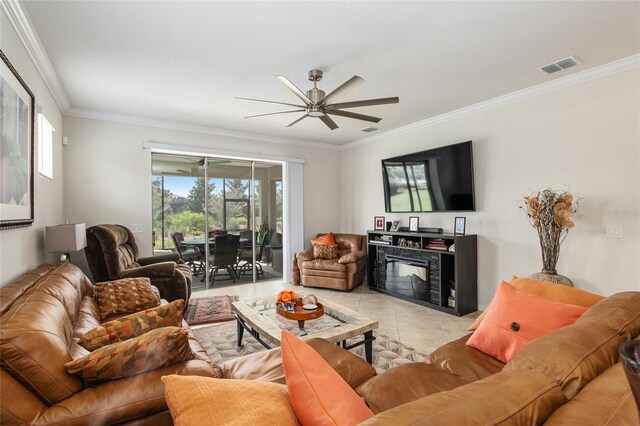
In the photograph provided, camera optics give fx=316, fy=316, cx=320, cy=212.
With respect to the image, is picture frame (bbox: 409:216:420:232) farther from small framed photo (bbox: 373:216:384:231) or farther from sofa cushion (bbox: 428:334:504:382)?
sofa cushion (bbox: 428:334:504:382)

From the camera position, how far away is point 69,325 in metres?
1.75

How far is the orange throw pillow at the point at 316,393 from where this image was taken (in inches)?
32.9

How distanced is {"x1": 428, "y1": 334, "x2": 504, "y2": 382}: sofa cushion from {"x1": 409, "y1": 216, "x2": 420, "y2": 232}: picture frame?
3014mm

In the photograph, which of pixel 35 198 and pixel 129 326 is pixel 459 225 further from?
pixel 35 198

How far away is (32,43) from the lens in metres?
2.49

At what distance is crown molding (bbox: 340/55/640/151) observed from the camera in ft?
9.76

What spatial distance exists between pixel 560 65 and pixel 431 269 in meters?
2.63

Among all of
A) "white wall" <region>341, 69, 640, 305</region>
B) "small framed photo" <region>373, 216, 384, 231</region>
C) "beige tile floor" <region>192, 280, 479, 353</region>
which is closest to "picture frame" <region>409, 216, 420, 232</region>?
"white wall" <region>341, 69, 640, 305</region>

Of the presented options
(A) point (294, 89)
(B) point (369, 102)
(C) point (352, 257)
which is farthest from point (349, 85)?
(C) point (352, 257)

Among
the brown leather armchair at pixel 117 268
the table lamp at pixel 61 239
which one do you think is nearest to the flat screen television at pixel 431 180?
the brown leather armchair at pixel 117 268

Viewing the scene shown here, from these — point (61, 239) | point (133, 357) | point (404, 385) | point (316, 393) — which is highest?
point (61, 239)

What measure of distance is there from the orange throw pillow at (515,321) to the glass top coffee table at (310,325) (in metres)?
0.85

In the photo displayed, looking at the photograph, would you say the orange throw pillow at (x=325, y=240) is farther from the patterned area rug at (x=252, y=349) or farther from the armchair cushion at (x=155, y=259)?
the patterned area rug at (x=252, y=349)

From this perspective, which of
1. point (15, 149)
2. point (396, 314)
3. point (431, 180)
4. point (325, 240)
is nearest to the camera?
point (15, 149)
